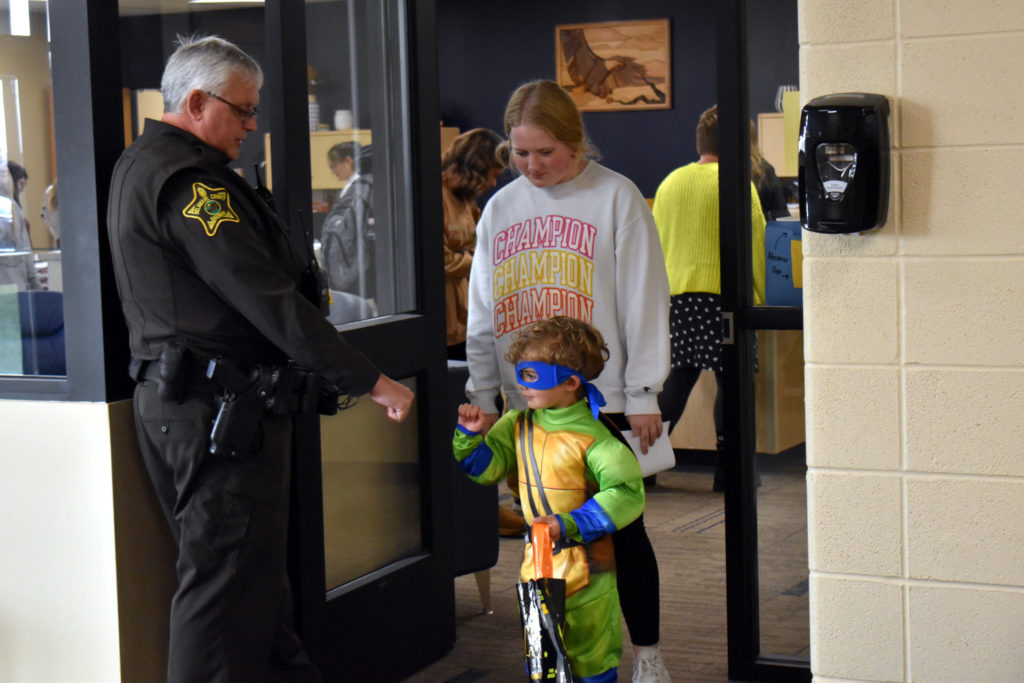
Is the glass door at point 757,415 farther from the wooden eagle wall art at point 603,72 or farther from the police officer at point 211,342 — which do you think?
the wooden eagle wall art at point 603,72

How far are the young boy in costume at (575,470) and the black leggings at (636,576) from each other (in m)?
0.10

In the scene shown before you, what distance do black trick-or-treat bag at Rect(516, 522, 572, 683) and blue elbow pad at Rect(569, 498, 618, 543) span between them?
0.08 m

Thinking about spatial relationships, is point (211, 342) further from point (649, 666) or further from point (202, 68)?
point (649, 666)

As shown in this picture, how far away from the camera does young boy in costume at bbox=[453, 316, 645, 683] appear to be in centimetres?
241

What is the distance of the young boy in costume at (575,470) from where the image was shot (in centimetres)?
241

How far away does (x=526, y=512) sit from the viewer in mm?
2537

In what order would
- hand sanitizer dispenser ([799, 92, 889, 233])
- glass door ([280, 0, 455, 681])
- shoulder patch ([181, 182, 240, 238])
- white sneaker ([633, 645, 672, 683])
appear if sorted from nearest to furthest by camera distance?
hand sanitizer dispenser ([799, 92, 889, 233]), shoulder patch ([181, 182, 240, 238]), white sneaker ([633, 645, 672, 683]), glass door ([280, 0, 455, 681])

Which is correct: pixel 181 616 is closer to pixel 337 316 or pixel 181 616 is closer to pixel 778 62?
pixel 337 316

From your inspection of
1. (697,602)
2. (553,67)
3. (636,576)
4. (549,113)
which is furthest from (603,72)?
(636,576)

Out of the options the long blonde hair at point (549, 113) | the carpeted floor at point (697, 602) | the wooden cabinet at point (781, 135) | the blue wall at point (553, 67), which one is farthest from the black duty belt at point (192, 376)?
the blue wall at point (553, 67)

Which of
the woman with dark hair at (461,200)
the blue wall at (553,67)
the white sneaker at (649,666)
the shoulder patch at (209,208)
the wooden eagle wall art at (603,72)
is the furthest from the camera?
the wooden eagle wall art at (603,72)

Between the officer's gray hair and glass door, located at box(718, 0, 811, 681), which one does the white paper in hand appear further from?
the officer's gray hair

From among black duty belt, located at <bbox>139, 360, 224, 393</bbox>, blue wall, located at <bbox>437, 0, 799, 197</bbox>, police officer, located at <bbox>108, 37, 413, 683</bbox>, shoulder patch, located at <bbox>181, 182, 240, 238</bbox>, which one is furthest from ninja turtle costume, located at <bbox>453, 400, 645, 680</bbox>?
blue wall, located at <bbox>437, 0, 799, 197</bbox>

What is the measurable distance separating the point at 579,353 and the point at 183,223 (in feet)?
2.63
